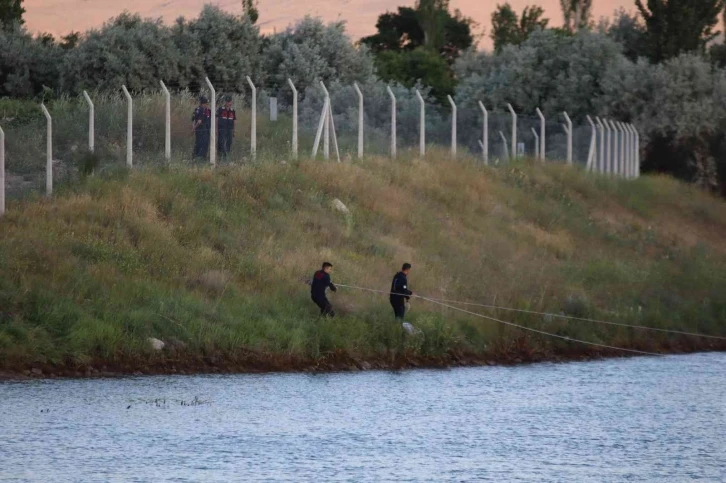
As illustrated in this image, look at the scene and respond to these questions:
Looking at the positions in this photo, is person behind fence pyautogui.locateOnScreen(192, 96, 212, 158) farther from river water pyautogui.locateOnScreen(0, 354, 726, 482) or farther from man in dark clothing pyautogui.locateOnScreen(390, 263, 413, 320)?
river water pyautogui.locateOnScreen(0, 354, 726, 482)

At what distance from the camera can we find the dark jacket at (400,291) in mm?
25375

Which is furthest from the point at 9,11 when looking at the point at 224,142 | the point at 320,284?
the point at 320,284

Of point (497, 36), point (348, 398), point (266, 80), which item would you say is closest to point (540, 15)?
point (497, 36)

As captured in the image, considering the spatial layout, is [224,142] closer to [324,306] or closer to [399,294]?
[324,306]

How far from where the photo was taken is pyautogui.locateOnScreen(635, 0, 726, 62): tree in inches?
2411

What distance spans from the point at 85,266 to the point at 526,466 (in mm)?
10760

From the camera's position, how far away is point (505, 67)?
61.7m

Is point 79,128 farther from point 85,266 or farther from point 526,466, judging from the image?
point 526,466

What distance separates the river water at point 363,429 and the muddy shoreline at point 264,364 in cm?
53

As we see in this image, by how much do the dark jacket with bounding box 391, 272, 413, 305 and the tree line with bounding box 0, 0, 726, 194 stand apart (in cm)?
2044

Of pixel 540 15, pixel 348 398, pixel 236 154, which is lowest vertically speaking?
pixel 348 398

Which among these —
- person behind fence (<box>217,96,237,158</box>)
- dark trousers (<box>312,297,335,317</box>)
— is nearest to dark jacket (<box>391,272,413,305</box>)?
dark trousers (<box>312,297,335,317</box>)

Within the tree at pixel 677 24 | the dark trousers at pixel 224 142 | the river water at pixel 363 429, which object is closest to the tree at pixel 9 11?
the tree at pixel 677 24

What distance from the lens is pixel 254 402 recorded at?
1966 cm
